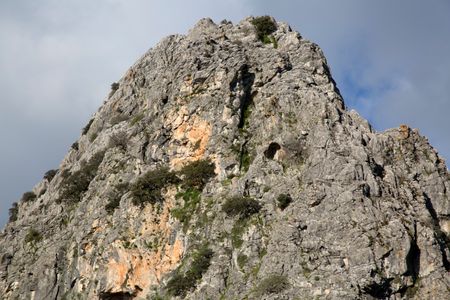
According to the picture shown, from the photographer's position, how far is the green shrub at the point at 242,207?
1726 inches

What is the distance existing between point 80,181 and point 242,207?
22.2 meters

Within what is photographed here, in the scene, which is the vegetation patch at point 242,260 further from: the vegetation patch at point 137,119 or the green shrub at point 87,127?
the green shrub at point 87,127

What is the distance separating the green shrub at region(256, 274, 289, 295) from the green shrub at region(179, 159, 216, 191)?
38.1 ft

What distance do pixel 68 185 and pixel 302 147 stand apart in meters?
25.7

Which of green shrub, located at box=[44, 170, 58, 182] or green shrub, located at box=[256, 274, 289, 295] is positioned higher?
green shrub, located at box=[44, 170, 58, 182]

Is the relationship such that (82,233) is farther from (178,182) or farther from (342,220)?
(342,220)

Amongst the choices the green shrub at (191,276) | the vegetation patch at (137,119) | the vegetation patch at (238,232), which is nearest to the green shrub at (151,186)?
the green shrub at (191,276)

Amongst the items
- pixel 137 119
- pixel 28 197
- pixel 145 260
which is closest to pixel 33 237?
pixel 28 197

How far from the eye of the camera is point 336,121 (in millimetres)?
47969

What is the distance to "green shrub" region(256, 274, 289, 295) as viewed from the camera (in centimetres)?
3809

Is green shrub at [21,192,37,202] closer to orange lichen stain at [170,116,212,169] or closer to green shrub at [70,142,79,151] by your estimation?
green shrub at [70,142,79,151]

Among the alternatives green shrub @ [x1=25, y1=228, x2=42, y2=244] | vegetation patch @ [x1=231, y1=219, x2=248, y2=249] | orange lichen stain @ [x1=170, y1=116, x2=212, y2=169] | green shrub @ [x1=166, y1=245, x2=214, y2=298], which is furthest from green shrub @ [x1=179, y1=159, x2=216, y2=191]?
green shrub @ [x1=25, y1=228, x2=42, y2=244]

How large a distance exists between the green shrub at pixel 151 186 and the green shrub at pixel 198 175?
1.09 metres

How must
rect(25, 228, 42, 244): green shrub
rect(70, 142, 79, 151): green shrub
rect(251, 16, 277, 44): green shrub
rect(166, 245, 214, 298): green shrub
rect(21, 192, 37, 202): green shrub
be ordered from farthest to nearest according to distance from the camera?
1. rect(70, 142, 79, 151): green shrub
2. rect(21, 192, 37, 202): green shrub
3. rect(251, 16, 277, 44): green shrub
4. rect(25, 228, 42, 244): green shrub
5. rect(166, 245, 214, 298): green shrub
